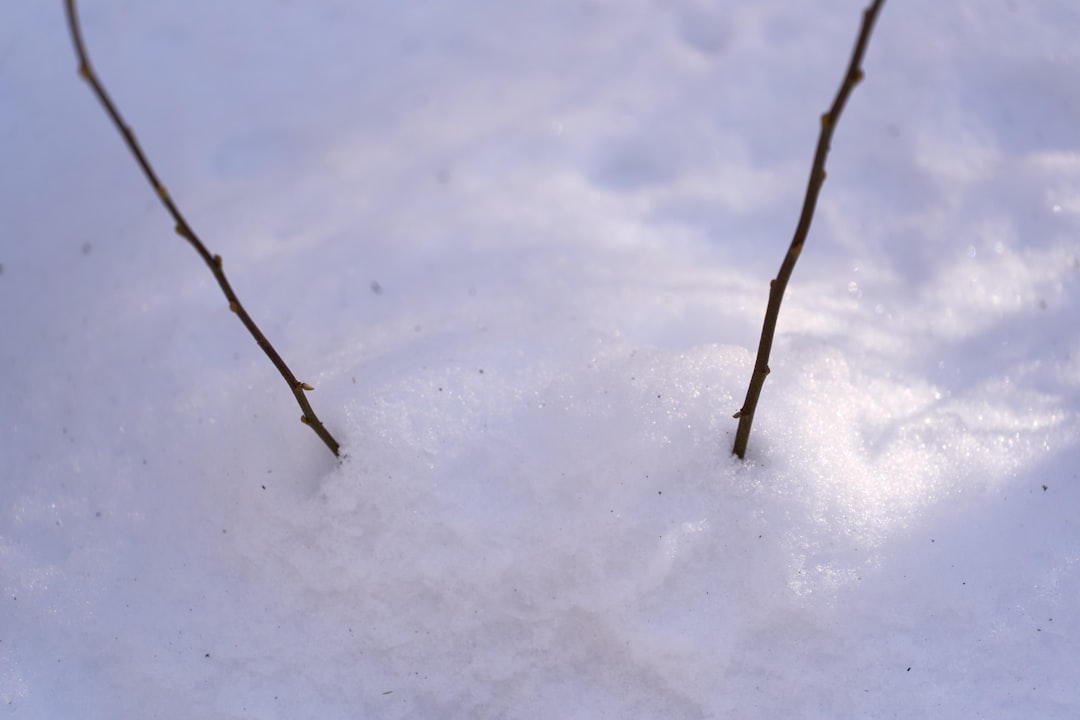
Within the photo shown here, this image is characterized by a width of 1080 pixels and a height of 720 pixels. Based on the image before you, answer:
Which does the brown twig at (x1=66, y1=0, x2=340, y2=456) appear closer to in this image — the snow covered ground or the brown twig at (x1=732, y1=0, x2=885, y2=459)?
the snow covered ground

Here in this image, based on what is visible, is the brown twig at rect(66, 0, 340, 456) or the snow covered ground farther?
the snow covered ground

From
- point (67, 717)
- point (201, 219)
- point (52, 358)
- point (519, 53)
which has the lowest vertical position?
point (67, 717)

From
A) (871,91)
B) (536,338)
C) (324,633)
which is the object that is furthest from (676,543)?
(871,91)

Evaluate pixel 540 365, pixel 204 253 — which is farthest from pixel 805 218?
pixel 204 253

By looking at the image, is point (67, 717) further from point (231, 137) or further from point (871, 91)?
point (871, 91)

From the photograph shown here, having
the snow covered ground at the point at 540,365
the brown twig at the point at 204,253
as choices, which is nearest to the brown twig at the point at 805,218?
the snow covered ground at the point at 540,365

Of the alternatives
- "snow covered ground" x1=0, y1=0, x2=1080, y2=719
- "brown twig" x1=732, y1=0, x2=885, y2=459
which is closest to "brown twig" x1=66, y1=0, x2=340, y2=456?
"snow covered ground" x1=0, y1=0, x2=1080, y2=719
